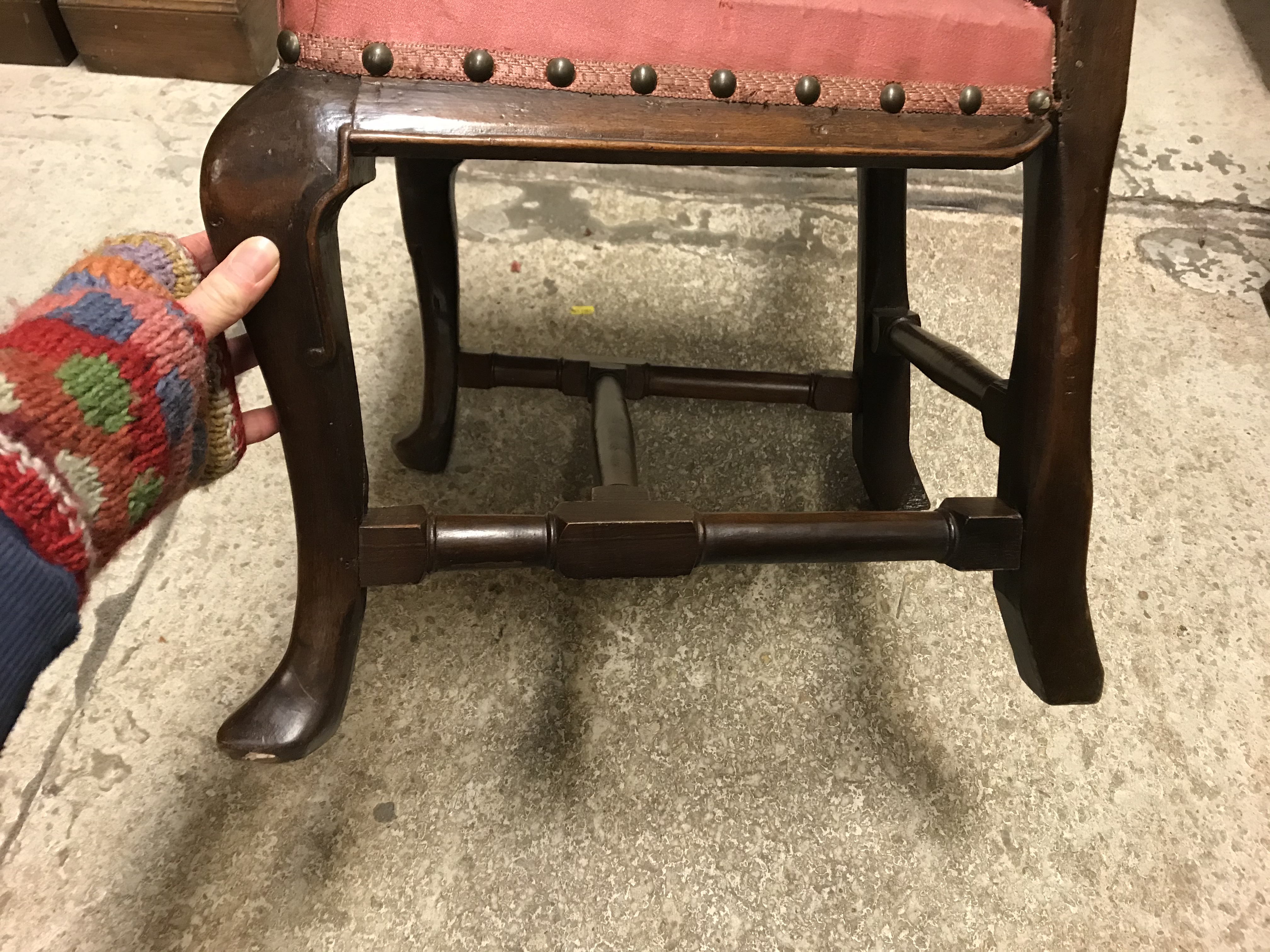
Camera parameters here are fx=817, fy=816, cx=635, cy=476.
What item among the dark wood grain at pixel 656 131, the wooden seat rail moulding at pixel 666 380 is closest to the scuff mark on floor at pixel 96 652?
the wooden seat rail moulding at pixel 666 380

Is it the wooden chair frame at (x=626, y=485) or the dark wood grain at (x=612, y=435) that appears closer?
the wooden chair frame at (x=626, y=485)

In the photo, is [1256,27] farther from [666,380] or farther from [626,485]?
→ [626,485]

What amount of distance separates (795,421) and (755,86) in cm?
63

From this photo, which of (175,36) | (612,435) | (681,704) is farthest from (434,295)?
(175,36)

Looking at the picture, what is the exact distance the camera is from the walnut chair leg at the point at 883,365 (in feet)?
2.82

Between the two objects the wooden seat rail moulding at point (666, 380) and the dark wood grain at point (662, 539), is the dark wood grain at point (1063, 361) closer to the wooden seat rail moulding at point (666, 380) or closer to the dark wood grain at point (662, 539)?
the dark wood grain at point (662, 539)

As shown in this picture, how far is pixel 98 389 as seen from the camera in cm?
44

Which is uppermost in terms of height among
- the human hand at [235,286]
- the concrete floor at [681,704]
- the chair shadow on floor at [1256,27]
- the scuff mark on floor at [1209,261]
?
the human hand at [235,286]

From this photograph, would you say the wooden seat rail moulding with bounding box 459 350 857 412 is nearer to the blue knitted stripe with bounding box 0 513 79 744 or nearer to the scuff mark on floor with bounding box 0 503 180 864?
the scuff mark on floor with bounding box 0 503 180 864

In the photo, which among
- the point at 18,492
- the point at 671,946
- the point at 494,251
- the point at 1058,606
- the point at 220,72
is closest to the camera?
the point at 18,492

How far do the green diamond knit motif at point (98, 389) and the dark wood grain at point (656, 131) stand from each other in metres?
0.18

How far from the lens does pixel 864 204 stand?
0.86 metres

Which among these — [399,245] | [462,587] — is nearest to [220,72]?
[399,245]

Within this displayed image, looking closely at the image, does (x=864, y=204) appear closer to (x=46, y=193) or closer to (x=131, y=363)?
(x=131, y=363)
